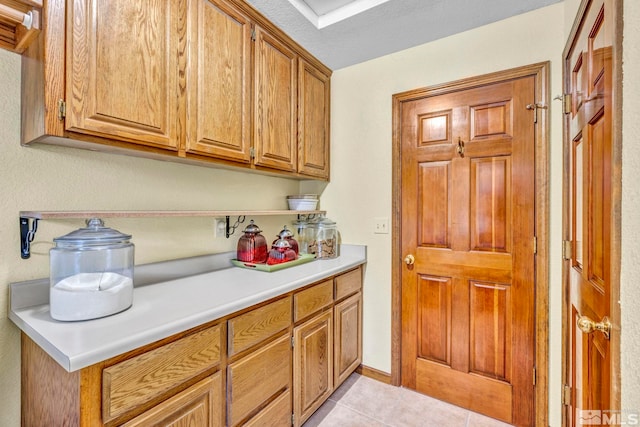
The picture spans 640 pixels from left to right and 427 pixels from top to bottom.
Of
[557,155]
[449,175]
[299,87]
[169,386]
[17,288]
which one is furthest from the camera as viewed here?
[299,87]

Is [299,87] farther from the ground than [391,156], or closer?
farther from the ground

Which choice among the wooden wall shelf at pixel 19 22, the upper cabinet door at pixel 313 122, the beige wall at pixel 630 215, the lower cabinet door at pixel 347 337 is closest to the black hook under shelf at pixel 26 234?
the wooden wall shelf at pixel 19 22

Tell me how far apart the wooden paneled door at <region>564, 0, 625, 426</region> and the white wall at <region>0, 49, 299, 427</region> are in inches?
69.3

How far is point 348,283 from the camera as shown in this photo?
6.67ft

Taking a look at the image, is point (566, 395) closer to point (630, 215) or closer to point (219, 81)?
point (630, 215)

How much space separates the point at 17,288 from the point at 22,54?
877 millimetres

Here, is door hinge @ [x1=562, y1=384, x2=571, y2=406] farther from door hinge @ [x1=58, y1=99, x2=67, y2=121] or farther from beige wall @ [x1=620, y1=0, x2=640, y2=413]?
door hinge @ [x1=58, y1=99, x2=67, y2=121]

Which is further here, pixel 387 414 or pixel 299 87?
pixel 299 87

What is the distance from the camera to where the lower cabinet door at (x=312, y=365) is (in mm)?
1543

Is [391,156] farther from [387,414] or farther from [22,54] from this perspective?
[22,54]

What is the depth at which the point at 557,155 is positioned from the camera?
1.62m

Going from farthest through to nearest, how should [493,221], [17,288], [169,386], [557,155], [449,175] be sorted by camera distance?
1. [449,175]
2. [493,221]
3. [557,155]
4. [17,288]
5. [169,386]

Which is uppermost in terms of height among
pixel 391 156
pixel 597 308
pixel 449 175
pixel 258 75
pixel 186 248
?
pixel 258 75

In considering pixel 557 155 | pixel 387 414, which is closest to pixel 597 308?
pixel 557 155
